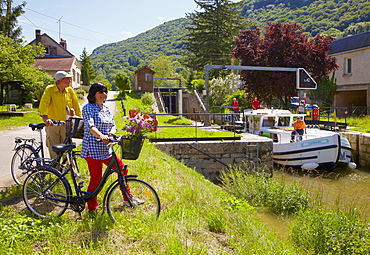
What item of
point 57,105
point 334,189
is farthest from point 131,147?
point 334,189

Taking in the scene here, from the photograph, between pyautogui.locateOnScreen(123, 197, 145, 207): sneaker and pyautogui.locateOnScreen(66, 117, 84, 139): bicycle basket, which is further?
pyautogui.locateOnScreen(66, 117, 84, 139): bicycle basket

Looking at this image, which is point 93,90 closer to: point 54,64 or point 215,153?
point 215,153

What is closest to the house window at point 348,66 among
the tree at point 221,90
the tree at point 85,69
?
the tree at point 221,90

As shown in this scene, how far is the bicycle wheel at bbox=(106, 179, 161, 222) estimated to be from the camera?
4082 millimetres

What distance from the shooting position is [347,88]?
2934 cm

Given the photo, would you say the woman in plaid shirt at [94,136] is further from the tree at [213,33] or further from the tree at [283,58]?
the tree at [213,33]

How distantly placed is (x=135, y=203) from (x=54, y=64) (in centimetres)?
3978

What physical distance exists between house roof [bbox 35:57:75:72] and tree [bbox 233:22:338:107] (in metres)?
24.3

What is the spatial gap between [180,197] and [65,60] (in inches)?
1586

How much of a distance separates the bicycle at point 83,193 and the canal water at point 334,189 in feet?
10.2

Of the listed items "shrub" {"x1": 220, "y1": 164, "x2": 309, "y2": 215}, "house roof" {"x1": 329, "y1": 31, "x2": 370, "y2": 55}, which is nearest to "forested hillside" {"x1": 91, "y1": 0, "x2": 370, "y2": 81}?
"house roof" {"x1": 329, "y1": 31, "x2": 370, "y2": 55}

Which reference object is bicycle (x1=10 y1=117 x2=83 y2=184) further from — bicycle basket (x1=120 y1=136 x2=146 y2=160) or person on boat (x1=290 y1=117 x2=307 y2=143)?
person on boat (x1=290 y1=117 x2=307 y2=143)

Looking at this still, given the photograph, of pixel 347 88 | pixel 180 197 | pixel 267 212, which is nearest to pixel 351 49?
pixel 347 88

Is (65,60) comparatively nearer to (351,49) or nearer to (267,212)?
(351,49)
